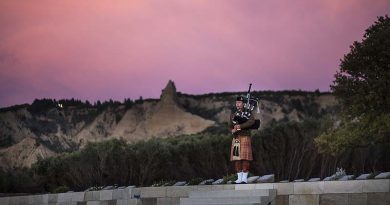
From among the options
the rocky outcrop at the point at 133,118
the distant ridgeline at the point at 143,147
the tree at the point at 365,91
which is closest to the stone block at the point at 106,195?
the distant ridgeline at the point at 143,147

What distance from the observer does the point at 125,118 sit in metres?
100

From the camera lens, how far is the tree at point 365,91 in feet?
108

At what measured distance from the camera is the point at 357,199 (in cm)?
1895

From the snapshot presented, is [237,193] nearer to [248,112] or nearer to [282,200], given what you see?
[282,200]

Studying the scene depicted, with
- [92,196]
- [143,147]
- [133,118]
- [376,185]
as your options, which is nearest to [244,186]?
[376,185]

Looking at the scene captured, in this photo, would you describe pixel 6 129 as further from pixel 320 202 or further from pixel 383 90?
pixel 320 202

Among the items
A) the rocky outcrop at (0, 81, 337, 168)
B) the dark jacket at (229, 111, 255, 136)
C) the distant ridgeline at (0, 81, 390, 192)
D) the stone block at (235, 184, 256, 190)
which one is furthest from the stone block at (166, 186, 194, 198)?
the rocky outcrop at (0, 81, 337, 168)

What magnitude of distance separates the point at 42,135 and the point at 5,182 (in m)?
46.6

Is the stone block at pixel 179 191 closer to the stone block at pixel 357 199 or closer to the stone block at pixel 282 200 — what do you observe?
the stone block at pixel 282 200

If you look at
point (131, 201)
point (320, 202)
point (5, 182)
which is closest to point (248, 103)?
point (320, 202)

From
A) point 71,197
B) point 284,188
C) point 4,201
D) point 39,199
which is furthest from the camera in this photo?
point 4,201

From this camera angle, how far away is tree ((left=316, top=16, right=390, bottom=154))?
3306 cm

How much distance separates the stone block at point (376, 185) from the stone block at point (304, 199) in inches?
60.7

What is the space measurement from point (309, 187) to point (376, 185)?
6.84 feet
